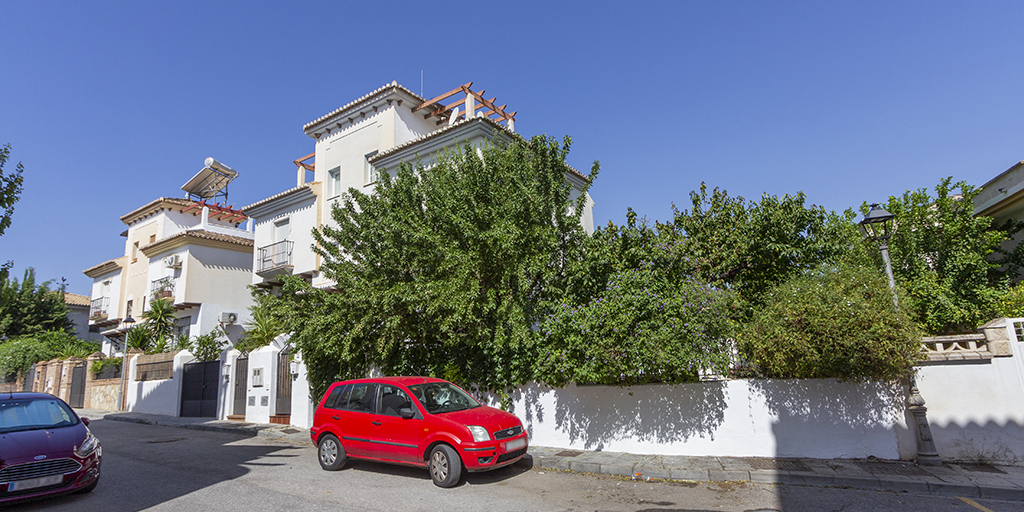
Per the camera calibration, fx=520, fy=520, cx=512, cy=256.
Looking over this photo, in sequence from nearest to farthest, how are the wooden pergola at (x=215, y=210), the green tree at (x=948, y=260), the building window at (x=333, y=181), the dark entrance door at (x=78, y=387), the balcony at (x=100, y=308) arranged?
1. the green tree at (x=948, y=260)
2. the building window at (x=333, y=181)
3. the dark entrance door at (x=78, y=387)
4. the wooden pergola at (x=215, y=210)
5. the balcony at (x=100, y=308)

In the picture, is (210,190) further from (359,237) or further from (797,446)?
(797,446)

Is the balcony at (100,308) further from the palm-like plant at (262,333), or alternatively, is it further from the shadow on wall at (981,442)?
the shadow on wall at (981,442)

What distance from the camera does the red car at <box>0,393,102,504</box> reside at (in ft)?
20.9

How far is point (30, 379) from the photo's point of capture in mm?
30734

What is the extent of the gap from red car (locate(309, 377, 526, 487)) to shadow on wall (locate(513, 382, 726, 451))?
2403 millimetres

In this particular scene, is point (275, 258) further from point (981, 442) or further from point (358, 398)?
point (981, 442)

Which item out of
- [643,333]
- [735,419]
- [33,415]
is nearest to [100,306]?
[33,415]

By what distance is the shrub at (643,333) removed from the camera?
910 centimetres

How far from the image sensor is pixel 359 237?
1252 centimetres

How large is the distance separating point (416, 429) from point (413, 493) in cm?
104

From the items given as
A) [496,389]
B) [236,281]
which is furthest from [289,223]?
[496,389]

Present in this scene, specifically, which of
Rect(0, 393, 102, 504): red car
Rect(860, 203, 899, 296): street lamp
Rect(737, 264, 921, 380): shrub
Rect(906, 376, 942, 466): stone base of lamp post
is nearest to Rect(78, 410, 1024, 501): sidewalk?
Rect(906, 376, 942, 466): stone base of lamp post

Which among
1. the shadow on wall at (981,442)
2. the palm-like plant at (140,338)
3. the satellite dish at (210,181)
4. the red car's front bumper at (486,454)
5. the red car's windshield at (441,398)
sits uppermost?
the satellite dish at (210,181)

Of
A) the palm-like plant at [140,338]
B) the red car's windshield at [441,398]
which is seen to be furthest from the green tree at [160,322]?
the red car's windshield at [441,398]
